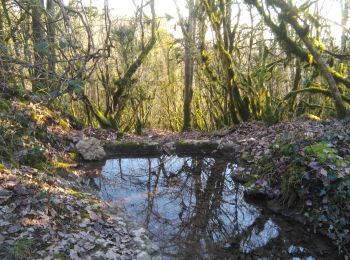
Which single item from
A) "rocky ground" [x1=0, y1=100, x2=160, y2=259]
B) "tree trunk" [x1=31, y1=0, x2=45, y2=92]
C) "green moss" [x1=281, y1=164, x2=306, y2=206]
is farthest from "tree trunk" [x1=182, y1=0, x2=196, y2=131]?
"green moss" [x1=281, y1=164, x2=306, y2=206]

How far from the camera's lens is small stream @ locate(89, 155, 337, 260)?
15.5ft

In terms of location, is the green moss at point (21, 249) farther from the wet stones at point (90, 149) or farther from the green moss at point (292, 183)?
the wet stones at point (90, 149)

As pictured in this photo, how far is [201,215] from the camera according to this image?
5812mm

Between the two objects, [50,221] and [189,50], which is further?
[189,50]

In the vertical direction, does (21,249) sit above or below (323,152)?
below

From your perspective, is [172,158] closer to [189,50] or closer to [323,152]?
[323,152]

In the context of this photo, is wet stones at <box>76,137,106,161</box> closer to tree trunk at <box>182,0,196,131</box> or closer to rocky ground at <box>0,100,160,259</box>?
rocky ground at <box>0,100,160,259</box>

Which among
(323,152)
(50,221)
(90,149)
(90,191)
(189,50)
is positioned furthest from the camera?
(189,50)

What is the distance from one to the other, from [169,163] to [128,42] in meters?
6.84

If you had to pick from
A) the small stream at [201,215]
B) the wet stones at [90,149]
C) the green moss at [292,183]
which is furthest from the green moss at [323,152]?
the wet stones at [90,149]

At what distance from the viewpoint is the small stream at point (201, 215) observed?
4.71m

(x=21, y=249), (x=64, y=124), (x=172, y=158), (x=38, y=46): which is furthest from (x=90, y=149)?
(x=21, y=249)

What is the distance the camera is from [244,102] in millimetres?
12547

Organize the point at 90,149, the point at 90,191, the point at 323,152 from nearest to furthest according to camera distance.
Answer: the point at 323,152 < the point at 90,191 < the point at 90,149
